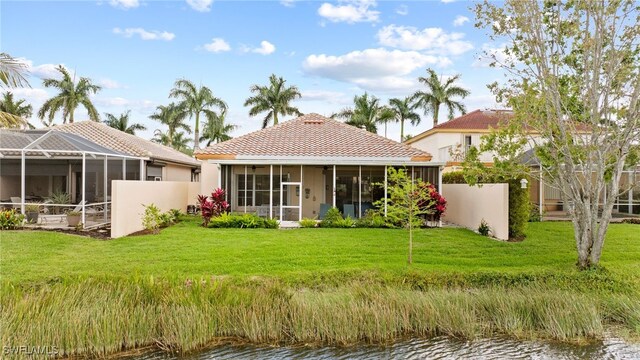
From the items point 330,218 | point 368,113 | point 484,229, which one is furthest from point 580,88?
point 368,113

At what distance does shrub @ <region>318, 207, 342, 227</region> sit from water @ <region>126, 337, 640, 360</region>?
10.5m

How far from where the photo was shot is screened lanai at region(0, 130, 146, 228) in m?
15.8

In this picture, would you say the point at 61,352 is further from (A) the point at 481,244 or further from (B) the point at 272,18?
(B) the point at 272,18

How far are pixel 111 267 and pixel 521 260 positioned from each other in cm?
1054

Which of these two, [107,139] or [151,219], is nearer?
[151,219]

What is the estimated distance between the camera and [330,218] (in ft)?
58.6

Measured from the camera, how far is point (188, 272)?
9750 mm

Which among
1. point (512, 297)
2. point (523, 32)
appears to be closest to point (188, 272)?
point (512, 297)

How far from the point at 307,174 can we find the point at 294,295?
12.6 meters

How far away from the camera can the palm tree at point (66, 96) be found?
3909cm

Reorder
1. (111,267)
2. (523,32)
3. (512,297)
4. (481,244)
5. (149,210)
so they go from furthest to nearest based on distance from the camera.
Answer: (149,210) → (481,244) → (523,32) → (111,267) → (512,297)

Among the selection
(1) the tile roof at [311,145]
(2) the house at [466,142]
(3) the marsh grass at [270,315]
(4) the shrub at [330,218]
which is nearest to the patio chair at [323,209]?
(4) the shrub at [330,218]

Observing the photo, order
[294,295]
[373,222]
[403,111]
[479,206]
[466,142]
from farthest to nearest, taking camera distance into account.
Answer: [403,111]
[466,142]
[373,222]
[479,206]
[294,295]

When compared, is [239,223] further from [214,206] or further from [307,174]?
[307,174]
